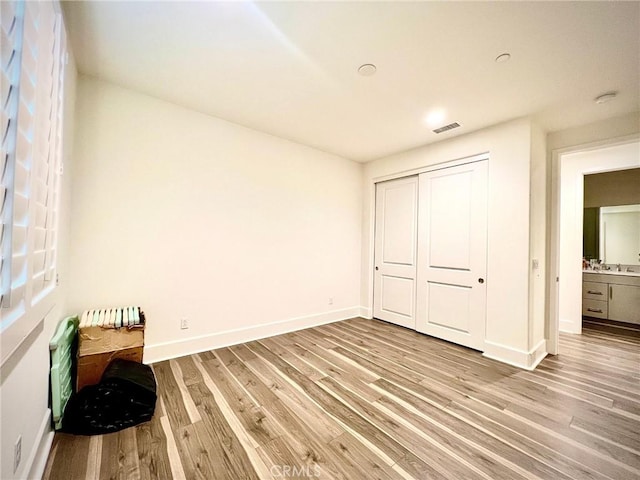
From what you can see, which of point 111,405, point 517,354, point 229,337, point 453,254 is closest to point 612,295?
point 517,354

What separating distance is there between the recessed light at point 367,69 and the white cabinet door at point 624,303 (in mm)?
5301

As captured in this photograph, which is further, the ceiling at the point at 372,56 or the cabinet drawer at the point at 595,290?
the cabinet drawer at the point at 595,290

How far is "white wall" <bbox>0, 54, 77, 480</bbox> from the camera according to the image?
3.30 feet

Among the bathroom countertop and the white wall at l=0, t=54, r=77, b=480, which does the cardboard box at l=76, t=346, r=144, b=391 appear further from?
the bathroom countertop

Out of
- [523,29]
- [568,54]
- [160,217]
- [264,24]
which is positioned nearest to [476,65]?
[523,29]

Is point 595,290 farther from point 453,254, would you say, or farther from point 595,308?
point 453,254

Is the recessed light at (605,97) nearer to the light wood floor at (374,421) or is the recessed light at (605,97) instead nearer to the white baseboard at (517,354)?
the white baseboard at (517,354)

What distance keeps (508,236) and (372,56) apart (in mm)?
2321

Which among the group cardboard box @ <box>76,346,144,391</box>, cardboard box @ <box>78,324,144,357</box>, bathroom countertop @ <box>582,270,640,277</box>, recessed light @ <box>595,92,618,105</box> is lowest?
cardboard box @ <box>76,346,144,391</box>

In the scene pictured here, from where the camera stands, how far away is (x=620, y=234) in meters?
4.48

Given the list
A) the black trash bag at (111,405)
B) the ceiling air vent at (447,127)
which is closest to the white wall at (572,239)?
the ceiling air vent at (447,127)

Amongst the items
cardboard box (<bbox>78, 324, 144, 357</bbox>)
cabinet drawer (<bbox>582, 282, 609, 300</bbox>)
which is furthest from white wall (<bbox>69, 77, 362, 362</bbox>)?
cabinet drawer (<bbox>582, 282, 609, 300</bbox>)

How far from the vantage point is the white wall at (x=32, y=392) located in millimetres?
1006

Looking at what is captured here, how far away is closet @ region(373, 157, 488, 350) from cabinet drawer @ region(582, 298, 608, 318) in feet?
10.2
